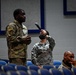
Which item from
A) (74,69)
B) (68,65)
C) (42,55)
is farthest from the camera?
(42,55)

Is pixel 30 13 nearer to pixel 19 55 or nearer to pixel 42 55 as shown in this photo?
pixel 42 55

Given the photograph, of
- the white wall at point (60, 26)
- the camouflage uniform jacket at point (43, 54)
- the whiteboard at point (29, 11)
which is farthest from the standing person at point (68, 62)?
the whiteboard at point (29, 11)

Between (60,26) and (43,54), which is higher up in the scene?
(60,26)

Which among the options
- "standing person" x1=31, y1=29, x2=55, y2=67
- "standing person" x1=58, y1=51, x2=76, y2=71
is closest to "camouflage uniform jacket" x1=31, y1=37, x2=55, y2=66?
"standing person" x1=31, y1=29, x2=55, y2=67

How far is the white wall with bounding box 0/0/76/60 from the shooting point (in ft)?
23.2

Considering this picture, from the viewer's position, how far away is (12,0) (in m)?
7.21

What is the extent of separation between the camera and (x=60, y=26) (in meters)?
7.12

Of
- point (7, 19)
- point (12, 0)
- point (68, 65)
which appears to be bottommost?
point (68, 65)

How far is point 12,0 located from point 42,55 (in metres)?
2.57

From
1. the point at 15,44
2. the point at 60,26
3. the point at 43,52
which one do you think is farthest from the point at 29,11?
the point at 15,44

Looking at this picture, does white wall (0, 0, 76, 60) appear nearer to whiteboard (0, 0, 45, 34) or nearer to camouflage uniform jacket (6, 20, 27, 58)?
whiteboard (0, 0, 45, 34)

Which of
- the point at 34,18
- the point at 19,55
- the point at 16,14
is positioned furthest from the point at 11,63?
→ the point at 34,18

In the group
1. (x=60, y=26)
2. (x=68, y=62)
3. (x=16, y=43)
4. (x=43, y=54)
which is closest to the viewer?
(x=16, y=43)

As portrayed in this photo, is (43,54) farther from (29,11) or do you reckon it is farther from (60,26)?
(29,11)
